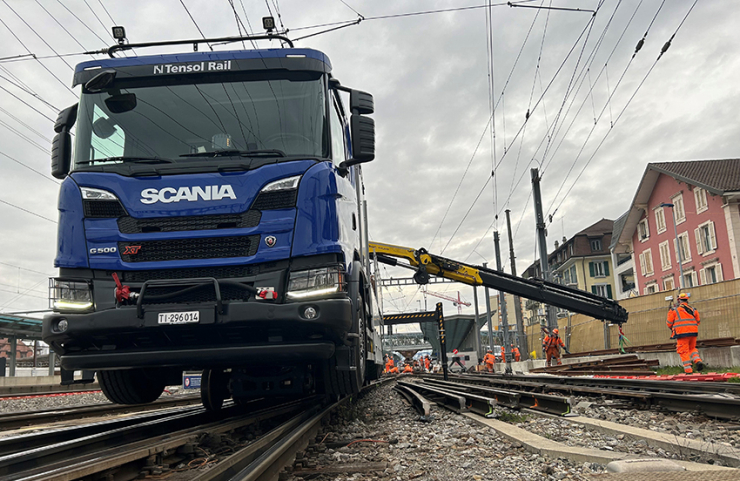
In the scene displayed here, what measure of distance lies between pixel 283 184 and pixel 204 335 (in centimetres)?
147

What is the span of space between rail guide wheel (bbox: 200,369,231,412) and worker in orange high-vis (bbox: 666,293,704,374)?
33.2ft

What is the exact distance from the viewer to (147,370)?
638 centimetres

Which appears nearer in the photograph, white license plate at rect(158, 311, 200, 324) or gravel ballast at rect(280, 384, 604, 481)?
gravel ballast at rect(280, 384, 604, 481)

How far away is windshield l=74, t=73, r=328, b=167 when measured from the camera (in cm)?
539

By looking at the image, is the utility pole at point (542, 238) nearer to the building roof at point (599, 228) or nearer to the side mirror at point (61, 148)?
the side mirror at point (61, 148)

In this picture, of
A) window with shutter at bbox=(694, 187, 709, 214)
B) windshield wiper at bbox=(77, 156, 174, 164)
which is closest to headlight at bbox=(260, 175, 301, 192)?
windshield wiper at bbox=(77, 156, 174, 164)

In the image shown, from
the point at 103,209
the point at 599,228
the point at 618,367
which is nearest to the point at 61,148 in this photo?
the point at 103,209

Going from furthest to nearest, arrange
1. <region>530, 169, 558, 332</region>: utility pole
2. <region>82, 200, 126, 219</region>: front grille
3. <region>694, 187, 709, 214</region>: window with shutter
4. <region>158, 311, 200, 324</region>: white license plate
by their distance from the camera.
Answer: <region>694, 187, 709, 214</region>: window with shutter
<region>530, 169, 558, 332</region>: utility pole
<region>82, 200, 126, 219</region>: front grille
<region>158, 311, 200, 324</region>: white license plate

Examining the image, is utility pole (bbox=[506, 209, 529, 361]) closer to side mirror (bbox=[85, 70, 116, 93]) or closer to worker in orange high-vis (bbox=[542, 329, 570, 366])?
worker in orange high-vis (bbox=[542, 329, 570, 366])

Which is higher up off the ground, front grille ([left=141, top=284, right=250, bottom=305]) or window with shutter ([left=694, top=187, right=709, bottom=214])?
window with shutter ([left=694, top=187, right=709, bottom=214])

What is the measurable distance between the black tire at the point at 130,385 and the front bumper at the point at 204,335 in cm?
105

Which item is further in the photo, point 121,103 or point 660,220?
point 660,220

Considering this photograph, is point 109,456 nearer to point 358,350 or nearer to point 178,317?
point 178,317

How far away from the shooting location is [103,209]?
4.96m
